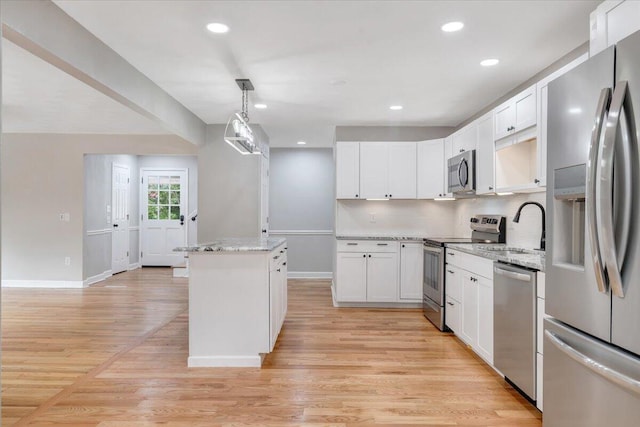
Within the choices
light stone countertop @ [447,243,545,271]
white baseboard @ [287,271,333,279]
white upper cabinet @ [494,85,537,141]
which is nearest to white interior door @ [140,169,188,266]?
white baseboard @ [287,271,333,279]

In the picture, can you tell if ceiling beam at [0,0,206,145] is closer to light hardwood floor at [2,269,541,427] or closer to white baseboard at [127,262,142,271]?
light hardwood floor at [2,269,541,427]

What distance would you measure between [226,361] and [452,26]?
295cm

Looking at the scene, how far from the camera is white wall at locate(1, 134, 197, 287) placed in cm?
654

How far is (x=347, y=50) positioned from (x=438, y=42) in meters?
0.67

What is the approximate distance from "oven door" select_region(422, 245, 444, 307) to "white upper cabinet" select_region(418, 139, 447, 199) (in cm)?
84

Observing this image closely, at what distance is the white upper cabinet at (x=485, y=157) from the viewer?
146 inches

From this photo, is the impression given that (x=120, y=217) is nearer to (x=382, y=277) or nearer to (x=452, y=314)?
(x=382, y=277)

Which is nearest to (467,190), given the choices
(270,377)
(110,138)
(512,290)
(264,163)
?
(512,290)

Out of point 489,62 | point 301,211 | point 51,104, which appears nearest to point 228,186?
point 301,211

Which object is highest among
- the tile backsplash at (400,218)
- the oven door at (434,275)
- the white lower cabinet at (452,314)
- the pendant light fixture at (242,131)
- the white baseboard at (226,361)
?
the pendant light fixture at (242,131)

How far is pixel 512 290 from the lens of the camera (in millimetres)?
2637

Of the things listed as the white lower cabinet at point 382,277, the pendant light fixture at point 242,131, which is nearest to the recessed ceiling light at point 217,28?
the pendant light fixture at point 242,131

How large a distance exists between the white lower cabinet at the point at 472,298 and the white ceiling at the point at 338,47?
1.64 metres

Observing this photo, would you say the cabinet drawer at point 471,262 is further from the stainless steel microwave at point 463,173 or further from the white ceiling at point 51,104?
the white ceiling at point 51,104
